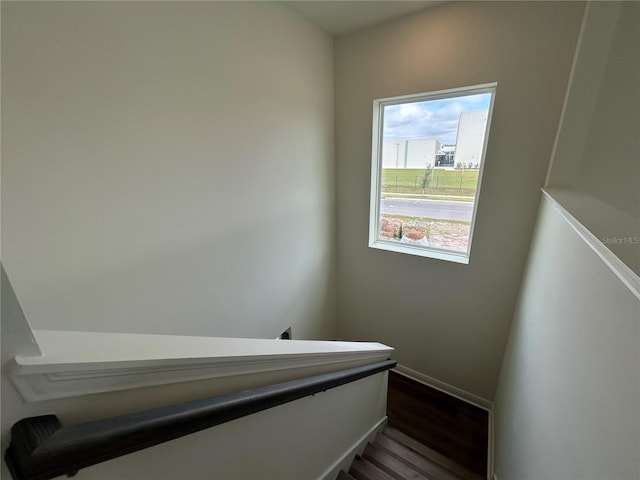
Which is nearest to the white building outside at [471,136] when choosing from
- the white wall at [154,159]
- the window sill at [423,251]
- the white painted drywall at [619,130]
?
the white painted drywall at [619,130]

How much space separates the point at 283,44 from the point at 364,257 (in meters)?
2.01

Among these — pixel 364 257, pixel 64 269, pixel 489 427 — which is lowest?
pixel 489 427

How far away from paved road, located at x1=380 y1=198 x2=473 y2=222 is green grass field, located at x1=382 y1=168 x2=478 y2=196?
0.29ft

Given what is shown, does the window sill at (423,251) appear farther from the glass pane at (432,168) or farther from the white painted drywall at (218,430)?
the white painted drywall at (218,430)

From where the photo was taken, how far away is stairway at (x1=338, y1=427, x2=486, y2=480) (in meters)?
1.61

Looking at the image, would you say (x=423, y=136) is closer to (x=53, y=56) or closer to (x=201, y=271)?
(x=201, y=271)

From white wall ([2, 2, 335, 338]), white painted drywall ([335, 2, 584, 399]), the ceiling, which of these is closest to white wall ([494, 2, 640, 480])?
white painted drywall ([335, 2, 584, 399])

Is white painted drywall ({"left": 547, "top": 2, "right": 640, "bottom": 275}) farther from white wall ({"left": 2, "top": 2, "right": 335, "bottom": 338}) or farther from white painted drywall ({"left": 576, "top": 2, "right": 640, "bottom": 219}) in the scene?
white wall ({"left": 2, "top": 2, "right": 335, "bottom": 338})

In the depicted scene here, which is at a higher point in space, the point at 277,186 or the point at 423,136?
the point at 423,136

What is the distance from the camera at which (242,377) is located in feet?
2.41

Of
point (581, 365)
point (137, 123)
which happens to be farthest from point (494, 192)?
point (137, 123)

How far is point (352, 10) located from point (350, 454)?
302cm

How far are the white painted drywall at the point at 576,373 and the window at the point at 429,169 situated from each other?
35.0 inches

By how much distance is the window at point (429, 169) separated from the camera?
2201 mm
